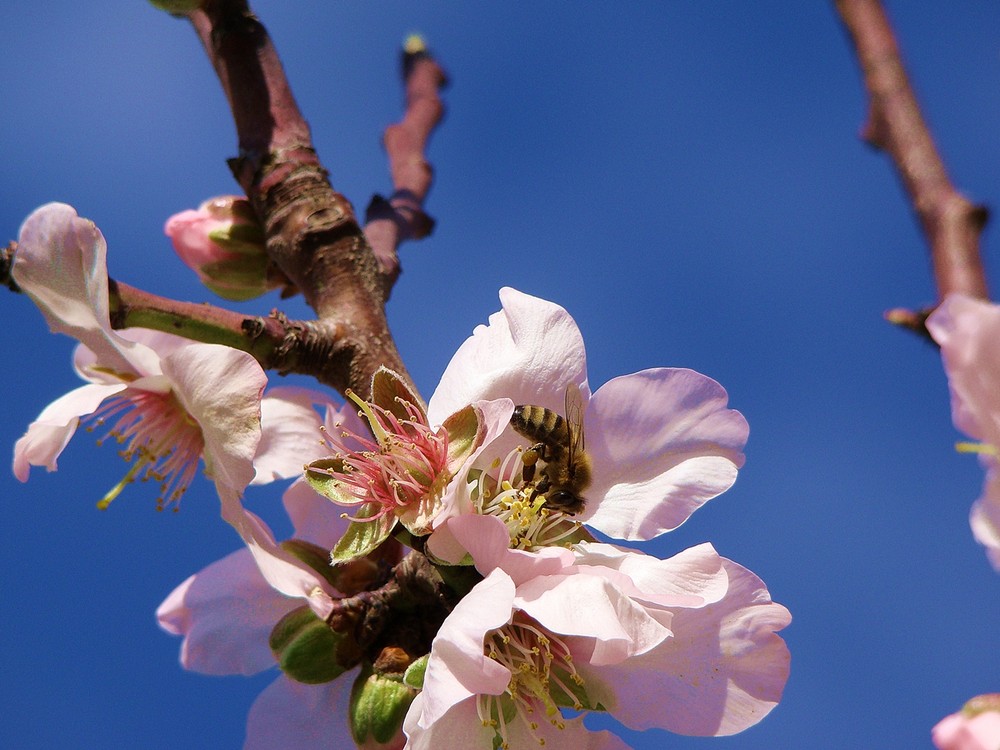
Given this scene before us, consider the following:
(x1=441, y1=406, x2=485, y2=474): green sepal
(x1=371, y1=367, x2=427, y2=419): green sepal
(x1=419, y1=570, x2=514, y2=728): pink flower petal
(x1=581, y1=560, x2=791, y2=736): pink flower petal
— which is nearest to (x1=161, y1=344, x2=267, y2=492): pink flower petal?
(x1=371, y1=367, x2=427, y2=419): green sepal

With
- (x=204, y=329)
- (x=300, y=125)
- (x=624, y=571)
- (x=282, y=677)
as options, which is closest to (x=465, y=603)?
(x=624, y=571)

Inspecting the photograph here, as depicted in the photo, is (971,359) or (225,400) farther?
(225,400)

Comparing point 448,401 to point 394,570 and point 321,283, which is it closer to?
point 394,570

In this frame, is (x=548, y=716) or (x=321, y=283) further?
(x=321, y=283)

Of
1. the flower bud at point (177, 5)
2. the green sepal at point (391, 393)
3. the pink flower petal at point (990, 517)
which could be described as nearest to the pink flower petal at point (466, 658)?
the green sepal at point (391, 393)

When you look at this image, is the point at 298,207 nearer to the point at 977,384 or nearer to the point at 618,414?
the point at 618,414

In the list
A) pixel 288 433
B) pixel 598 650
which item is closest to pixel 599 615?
pixel 598 650

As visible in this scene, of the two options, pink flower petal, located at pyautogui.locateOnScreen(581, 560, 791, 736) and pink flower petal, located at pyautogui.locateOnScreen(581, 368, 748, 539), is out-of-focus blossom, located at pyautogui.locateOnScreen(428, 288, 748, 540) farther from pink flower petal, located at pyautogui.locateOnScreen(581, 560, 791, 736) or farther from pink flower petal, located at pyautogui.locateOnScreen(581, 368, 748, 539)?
pink flower petal, located at pyautogui.locateOnScreen(581, 560, 791, 736)
